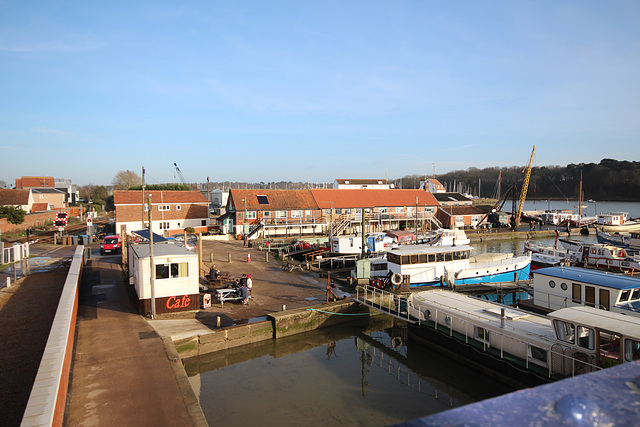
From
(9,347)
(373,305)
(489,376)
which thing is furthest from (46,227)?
(489,376)

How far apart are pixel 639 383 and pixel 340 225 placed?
4721 cm

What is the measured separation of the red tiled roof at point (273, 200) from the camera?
5225 centimetres

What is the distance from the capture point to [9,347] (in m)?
13.4

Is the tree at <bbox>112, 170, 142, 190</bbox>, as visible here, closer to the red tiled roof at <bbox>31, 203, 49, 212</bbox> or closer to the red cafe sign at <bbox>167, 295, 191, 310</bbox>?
the red tiled roof at <bbox>31, 203, 49, 212</bbox>

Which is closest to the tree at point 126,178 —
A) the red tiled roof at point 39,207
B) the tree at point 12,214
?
the red tiled roof at point 39,207

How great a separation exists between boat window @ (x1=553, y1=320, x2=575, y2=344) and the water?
2630 mm

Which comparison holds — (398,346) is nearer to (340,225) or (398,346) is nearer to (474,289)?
(474,289)

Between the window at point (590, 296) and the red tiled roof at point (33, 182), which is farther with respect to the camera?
the red tiled roof at point (33, 182)

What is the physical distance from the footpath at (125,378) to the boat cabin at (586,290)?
16.3 meters

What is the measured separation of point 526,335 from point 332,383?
6962mm

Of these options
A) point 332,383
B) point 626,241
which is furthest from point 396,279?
point 626,241

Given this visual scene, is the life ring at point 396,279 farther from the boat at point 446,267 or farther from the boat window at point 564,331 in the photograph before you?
the boat window at point 564,331

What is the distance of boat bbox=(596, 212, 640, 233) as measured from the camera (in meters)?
65.1

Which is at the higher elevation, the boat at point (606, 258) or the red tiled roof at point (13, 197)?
the red tiled roof at point (13, 197)
